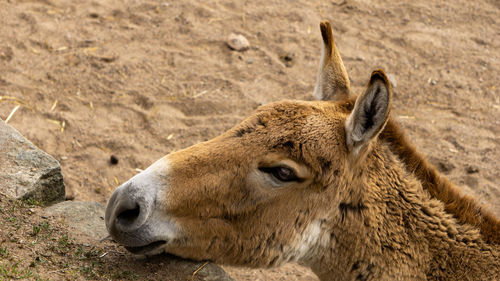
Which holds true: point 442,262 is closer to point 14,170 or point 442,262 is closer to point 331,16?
point 14,170

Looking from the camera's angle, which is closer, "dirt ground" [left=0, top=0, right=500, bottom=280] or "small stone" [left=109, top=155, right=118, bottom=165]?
"small stone" [left=109, top=155, right=118, bottom=165]

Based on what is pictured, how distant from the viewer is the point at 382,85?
329 centimetres

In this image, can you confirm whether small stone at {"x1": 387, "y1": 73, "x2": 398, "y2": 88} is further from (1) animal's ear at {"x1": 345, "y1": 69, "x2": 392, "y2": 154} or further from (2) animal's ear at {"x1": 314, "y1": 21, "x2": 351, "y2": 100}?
(1) animal's ear at {"x1": 345, "y1": 69, "x2": 392, "y2": 154}

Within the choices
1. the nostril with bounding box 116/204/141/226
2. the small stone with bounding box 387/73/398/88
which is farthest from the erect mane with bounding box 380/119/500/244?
the small stone with bounding box 387/73/398/88

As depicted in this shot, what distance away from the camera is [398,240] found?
3.69 metres

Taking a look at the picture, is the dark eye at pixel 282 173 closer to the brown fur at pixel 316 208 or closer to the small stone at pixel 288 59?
the brown fur at pixel 316 208

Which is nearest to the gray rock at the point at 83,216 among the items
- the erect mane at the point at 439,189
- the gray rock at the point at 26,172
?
the gray rock at the point at 26,172

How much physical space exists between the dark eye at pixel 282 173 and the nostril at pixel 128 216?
2.91 feet

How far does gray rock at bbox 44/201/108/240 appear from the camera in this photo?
13.8 feet

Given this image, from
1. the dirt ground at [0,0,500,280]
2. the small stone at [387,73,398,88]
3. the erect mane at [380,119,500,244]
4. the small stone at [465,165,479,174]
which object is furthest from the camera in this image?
the small stone at [387,73,398,88]

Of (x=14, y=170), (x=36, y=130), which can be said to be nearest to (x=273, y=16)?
(x=36, y=130)

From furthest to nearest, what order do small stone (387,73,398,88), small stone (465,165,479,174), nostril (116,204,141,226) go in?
small stone (387,73,398,88), small stone (465,165,479,174), nostril (116,204,141,226)

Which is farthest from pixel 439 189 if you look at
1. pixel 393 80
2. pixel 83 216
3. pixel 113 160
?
pixel 393 80

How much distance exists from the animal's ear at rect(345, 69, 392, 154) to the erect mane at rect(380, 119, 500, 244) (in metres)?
0.47
